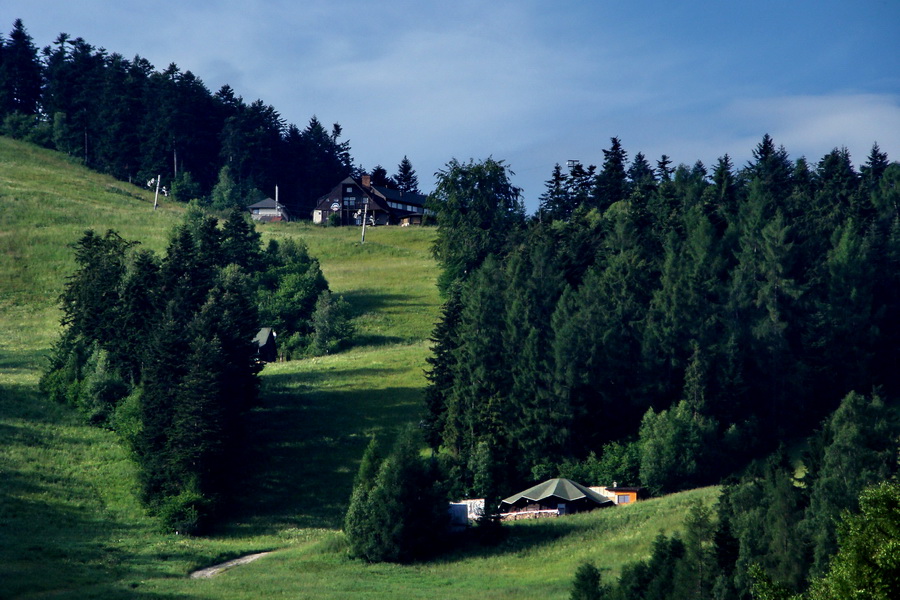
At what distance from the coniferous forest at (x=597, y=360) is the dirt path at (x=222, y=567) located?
4467mm

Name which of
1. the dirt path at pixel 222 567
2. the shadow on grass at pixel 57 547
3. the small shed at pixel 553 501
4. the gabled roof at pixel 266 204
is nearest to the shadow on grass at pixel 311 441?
the dirt path at pixel 222 567

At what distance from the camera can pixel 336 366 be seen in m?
75.0

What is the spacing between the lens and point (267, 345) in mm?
79312

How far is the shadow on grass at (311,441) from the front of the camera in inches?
2159

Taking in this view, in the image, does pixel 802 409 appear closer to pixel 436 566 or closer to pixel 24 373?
pixel 436 566

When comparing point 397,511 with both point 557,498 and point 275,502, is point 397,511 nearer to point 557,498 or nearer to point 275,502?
point 557,498

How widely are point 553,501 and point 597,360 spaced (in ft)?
39.4

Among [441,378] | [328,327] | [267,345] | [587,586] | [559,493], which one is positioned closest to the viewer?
[587,586]

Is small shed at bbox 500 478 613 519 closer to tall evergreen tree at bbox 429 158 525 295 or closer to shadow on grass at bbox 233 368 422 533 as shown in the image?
shadow on grass at bbox 233 368 422 533

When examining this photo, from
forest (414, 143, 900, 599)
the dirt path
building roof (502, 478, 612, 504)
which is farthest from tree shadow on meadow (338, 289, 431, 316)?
the dirt path

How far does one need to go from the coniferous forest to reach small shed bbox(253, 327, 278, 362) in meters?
1.43

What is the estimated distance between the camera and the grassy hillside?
137 feet

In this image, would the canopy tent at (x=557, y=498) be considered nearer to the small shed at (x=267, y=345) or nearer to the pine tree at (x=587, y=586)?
the pine tree at (x=587, y=586)

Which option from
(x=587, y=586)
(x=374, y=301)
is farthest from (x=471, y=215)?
(x=587, y=586)
